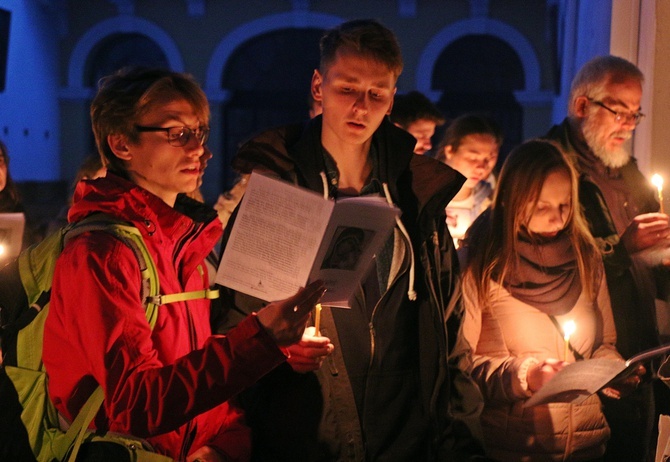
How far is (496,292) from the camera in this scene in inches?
133

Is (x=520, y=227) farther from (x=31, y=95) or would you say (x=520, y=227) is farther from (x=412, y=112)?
(x=31, y=95)

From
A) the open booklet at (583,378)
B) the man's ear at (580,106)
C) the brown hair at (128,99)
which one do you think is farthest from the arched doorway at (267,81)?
the brown hair at (128,99)

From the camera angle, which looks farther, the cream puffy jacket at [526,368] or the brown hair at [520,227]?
the brown hair at [520,227]

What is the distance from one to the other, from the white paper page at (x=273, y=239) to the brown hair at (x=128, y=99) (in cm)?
35

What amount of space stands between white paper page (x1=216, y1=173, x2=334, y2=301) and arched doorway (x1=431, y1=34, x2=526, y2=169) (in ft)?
50.2

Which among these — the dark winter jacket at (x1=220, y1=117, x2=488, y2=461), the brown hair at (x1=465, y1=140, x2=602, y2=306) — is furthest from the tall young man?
the brown hair at (x1=465, y1=140, x2=602, y2=306)

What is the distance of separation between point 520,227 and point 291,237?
1406 mm

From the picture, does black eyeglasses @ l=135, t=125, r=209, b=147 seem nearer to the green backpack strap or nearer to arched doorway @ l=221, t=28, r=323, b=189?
the green backpack strap

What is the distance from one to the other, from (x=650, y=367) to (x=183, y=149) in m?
2.03

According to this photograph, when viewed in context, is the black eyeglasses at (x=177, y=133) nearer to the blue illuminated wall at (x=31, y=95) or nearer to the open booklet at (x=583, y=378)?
the open booklet at (x=583, y=378)

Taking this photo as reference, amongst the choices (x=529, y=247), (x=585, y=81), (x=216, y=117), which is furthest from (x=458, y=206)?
(x=216, y=117)

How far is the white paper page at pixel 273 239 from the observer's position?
88.4 inches

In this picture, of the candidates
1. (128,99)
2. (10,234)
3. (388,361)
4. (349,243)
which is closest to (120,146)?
(128,99)

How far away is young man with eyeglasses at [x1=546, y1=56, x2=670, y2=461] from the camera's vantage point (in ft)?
12.2
